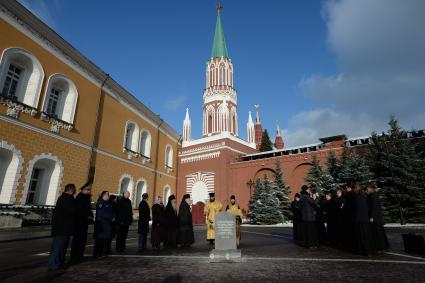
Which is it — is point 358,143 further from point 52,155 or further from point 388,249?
→ point 52,155

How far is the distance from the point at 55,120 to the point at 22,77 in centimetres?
268

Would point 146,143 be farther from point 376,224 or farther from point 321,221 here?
point 376,224

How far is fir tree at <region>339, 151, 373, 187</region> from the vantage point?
20.8m

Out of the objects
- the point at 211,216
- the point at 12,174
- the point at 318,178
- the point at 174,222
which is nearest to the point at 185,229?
the point at 174,222

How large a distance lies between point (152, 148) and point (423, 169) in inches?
873

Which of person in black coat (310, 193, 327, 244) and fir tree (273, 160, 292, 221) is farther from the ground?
fir tree (273, 160, 292, 221)

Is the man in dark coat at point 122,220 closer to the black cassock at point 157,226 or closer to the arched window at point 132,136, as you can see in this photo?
the black cassock at point 157,226

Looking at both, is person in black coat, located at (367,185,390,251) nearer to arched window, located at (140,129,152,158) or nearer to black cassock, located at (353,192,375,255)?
black cassock, located at (353,192,375,255)

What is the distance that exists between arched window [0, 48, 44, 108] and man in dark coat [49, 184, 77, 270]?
33.3ft

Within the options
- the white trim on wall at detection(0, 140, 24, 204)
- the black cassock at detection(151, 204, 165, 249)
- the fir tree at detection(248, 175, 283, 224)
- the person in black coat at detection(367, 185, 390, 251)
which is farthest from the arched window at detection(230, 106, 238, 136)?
the person in black coat at detection(367, 185, 390, 251)

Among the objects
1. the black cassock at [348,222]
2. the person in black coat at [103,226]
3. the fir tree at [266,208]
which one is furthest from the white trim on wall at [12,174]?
the fir tree at [266,208]

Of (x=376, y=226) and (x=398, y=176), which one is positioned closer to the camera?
(x=376, y=226)

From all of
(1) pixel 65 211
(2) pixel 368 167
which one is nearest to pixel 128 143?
(1) pixel 65 211

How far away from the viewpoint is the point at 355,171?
70.2ft
